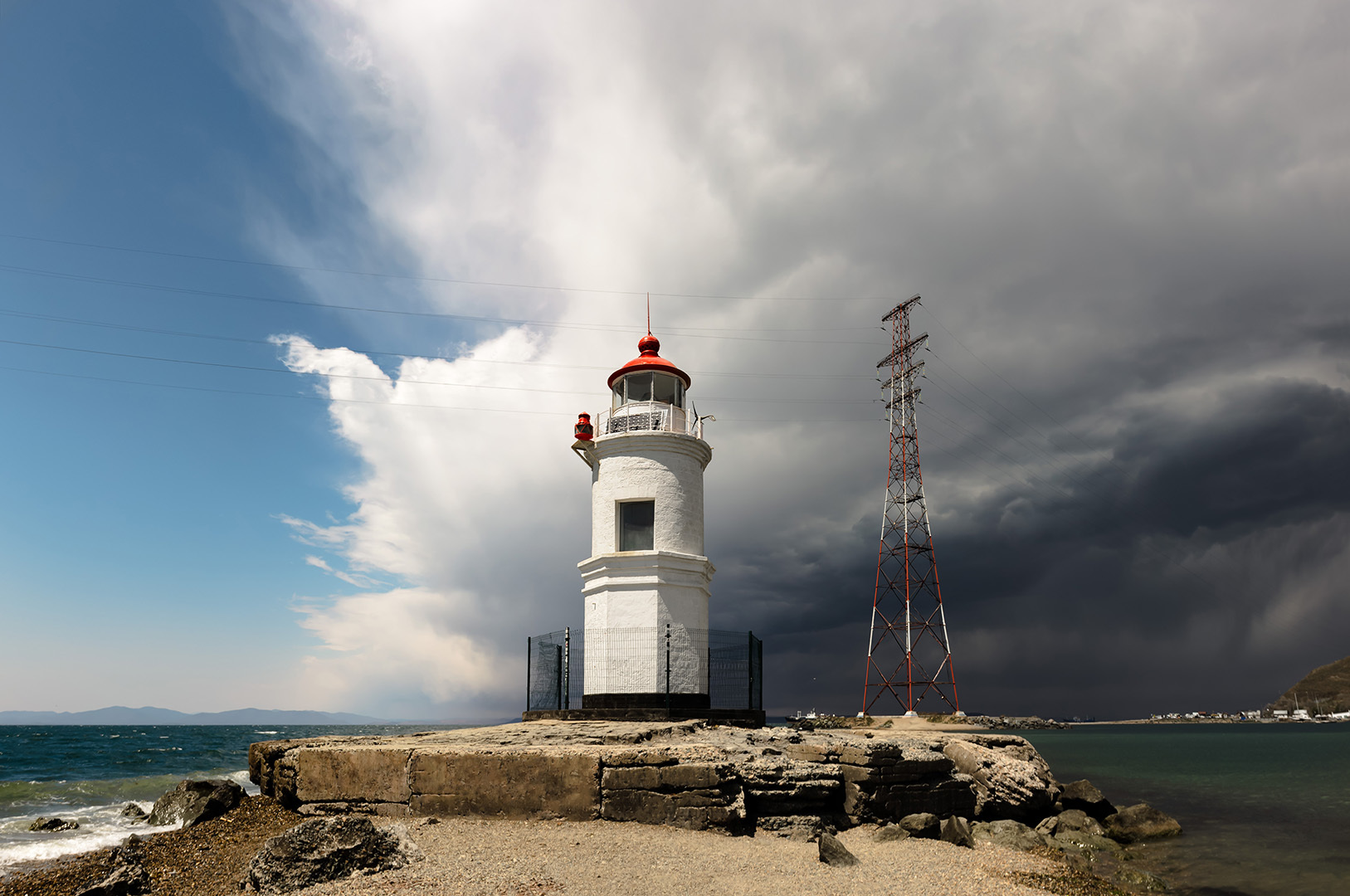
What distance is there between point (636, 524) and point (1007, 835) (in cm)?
748

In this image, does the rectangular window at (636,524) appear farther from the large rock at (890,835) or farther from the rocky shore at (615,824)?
the large rock at (890,835)

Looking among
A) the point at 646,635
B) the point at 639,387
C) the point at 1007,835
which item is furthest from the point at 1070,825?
the point at 639,387

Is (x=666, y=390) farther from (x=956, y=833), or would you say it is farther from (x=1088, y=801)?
(x=1088, y=801)

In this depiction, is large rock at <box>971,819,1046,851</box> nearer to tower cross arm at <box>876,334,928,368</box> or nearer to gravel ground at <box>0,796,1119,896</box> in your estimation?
gravel ground at <box>0,796,1119,896</box>

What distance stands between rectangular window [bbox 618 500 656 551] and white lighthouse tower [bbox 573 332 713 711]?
0.02 meters

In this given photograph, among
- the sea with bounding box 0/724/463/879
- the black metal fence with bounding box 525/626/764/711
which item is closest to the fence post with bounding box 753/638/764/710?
the black metal fence with bounding box 525/626/764/711

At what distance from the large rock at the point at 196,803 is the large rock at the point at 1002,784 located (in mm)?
11203

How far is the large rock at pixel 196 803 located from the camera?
11297 mm

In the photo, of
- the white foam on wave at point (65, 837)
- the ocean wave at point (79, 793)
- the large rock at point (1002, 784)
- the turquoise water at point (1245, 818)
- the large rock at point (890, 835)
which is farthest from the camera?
the ocean wave at point (79, 793)

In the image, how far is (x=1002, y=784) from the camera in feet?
37.0

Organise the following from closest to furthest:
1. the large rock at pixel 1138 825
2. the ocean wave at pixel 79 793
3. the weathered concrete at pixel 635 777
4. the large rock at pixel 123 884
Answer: the large rock at pixel 123 884 < the weathered concrete at pixel 635 777 < the large rock at pixel 1138 825 < the ocean wave at pixel 79 793

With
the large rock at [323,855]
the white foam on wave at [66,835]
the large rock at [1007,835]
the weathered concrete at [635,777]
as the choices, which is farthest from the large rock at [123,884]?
the large rock at [1007,835]

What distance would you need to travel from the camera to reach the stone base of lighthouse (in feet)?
42.0

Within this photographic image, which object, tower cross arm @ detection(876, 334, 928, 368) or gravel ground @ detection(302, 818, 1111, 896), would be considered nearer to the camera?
gravel ground @ detection(302, 818, 1111, 896)
